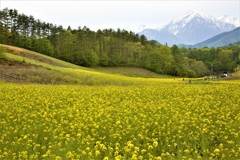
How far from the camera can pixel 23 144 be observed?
12328 millimetres

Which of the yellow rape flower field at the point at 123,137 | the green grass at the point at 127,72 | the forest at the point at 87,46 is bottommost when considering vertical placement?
the yellow rape flower field at the point at 123,137

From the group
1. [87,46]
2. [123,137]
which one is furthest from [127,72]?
[123,137]

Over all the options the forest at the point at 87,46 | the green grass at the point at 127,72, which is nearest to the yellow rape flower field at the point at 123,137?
the green grass at the point at 127,72

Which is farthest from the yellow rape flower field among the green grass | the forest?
the forest

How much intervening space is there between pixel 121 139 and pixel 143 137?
112 centimetres

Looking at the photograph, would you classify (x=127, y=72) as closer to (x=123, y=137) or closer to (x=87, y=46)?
(x=87, y=46)

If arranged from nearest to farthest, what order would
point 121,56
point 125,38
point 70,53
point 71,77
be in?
point 71,77 → point 70,53 → point 121,56 → point 125,38

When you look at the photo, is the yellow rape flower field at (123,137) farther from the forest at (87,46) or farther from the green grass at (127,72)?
the forest at (87,46)

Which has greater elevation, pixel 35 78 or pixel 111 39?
pixel 111 39

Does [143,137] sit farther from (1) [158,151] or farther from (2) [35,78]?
(2) [35,78]

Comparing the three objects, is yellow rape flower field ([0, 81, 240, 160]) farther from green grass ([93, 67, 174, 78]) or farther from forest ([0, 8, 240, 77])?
forest ([0, 8, 240, 77])

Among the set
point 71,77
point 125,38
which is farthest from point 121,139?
point 125,38

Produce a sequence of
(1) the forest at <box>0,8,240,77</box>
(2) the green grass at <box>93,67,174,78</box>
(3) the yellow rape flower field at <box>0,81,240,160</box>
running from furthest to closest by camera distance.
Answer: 1. (1) the forest at <box>0,8,240,77</box>
2. (2) the green grass at <box>93,67,174,78</box>
3. (3) the yellow rape flower field at <box>0,81,240,160</box>

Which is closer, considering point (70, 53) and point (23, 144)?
point (23, 144)
